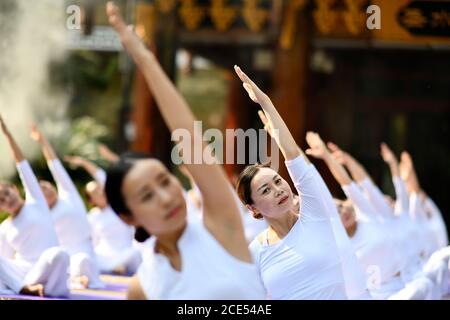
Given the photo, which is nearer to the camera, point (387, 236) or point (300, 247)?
point (300, 247)

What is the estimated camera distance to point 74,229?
560 cm

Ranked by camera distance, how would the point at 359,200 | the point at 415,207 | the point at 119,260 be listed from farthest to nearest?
1. the point at 119,260
2. the point at 415,207
3. the point at 359,200

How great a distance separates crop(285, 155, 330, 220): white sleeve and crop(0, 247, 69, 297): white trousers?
2069 millimetres

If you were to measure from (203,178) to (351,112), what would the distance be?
7127 millimetres

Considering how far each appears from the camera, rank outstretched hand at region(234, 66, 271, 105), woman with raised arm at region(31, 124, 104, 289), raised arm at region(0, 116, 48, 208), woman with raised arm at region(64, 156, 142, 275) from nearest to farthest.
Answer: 1. outstretched hand at region(234, 66, 271, 105)
2. raised arm at region(0, 116, 48, 208)
3. woman with raised arm at region(31, 124, 104, 289)
4. woman with raised arm at region(64, 156, 142, 275)

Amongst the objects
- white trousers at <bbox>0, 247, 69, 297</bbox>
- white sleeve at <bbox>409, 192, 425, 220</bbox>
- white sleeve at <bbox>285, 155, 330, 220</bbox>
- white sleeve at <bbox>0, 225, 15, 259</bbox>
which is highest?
white sleeve at <bbox>285, 155, 330, 220</bbox>

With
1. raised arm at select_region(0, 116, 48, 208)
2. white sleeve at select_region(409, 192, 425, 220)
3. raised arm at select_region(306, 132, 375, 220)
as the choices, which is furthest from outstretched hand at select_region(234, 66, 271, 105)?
white sleeve at select_region(409, 192, 425, 220)

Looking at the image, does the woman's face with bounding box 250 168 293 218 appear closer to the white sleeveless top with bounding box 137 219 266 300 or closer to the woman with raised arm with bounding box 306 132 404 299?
the white sleeveless top with bounding box 137 219 266 300

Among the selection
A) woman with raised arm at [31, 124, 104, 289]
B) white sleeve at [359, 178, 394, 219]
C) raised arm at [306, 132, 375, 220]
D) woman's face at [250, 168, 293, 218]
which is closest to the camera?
woman's face at [250, 168, 293, 218]

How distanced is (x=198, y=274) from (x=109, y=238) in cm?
473

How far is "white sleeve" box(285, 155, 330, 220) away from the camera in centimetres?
269

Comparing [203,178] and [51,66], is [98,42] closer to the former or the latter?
[51,66]

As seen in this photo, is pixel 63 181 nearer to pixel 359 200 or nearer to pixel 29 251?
pixel 29 251

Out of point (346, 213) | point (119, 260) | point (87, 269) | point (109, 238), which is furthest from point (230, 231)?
point (109, 238)
